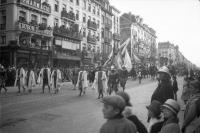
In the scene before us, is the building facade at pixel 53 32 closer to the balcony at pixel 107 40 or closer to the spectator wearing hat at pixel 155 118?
the balcony at pixel 107 40

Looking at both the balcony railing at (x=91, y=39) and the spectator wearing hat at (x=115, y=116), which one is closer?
the spectator wearing hat at (x=115, y=116)

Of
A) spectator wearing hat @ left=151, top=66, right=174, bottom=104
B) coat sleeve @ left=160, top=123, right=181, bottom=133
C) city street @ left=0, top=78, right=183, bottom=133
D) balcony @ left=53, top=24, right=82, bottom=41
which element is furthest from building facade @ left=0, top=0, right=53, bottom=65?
coat sleeve @ left=160, top=123, right=181, bottom=133

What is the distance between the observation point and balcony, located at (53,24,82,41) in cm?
3441

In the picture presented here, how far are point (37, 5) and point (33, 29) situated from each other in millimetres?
3557

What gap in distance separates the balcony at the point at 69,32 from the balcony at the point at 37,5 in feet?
8.97

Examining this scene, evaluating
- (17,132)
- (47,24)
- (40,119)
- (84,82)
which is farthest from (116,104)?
(47,24)

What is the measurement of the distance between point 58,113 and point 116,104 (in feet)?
21.3

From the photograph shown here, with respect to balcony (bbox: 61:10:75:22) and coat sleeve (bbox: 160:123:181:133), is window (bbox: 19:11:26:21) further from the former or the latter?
coat sleeve (bbox: 160:123:181:133)

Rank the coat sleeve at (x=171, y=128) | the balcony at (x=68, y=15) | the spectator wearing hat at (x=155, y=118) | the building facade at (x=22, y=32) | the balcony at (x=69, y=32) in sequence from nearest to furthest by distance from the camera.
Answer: the coat sleeve at (x=171, y=128), the spectator wearing hat at (x=155, y=118), the building facade at (x=22, y=32), the balcony at (x=69, y=32), the balcony at (x=68, y=15)

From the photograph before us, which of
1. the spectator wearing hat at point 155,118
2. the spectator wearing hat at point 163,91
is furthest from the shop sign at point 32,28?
the spectator wearing hat at point 155,118

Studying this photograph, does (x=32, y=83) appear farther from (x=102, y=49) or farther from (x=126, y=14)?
(x=126, y=14)

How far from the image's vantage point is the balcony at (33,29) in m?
27.7

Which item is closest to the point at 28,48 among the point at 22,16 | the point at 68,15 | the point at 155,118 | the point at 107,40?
the point at 22,16

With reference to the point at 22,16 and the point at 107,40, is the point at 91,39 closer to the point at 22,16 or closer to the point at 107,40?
the point at 107,40
